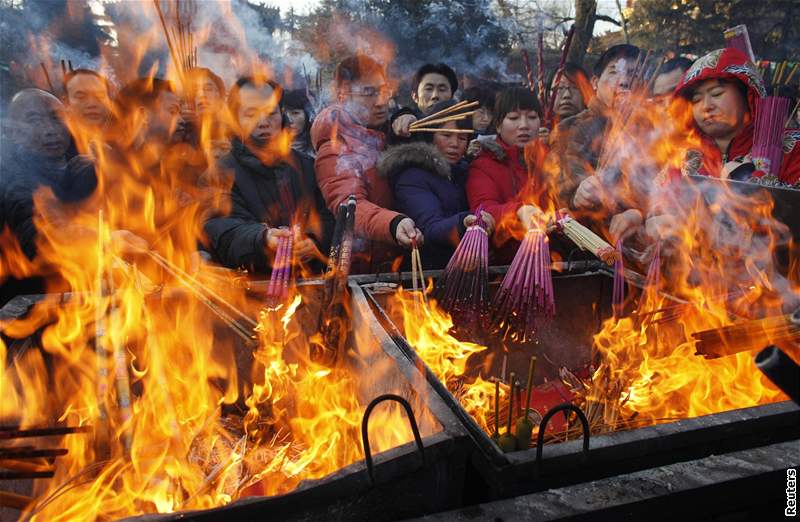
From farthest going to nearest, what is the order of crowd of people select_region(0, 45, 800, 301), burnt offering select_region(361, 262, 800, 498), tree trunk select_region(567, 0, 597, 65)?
1. tree trunk select_region(567, 0, 597, 65)
2. crowd of people select_region(0, 45, 800, 301)
3. burnt offering select_region(361, 262, 800, 498)

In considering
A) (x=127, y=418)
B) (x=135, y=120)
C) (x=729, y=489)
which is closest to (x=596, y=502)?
(x=729, y=489)

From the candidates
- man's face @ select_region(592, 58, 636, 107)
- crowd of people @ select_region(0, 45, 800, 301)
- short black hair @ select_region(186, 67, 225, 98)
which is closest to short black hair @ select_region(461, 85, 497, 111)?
crowd of people @ select_region(0, 45, 800, 301)

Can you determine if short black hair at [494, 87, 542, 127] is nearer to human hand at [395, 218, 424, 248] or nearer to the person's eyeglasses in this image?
the person's eyeglasses

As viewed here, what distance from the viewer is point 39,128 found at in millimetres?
4398

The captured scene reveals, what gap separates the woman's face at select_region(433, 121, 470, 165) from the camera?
17.4ft

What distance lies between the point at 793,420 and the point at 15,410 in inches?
186

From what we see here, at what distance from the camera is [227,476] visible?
3.15m

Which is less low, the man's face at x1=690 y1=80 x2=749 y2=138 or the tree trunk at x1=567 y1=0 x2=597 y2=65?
the tree trunk at x1=567 y1=0 x2=597 y2=65

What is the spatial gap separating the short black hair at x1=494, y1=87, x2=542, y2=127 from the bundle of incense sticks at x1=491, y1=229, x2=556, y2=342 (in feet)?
5.76

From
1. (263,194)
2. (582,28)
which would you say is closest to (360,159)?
(263,194)

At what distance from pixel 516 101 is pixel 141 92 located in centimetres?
403

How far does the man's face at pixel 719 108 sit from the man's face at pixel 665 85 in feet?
2.17

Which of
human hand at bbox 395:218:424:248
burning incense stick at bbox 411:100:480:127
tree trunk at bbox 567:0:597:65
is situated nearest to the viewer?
human hand at bbox 395:218:424:248

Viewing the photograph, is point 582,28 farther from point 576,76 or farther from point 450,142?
point 450,142
